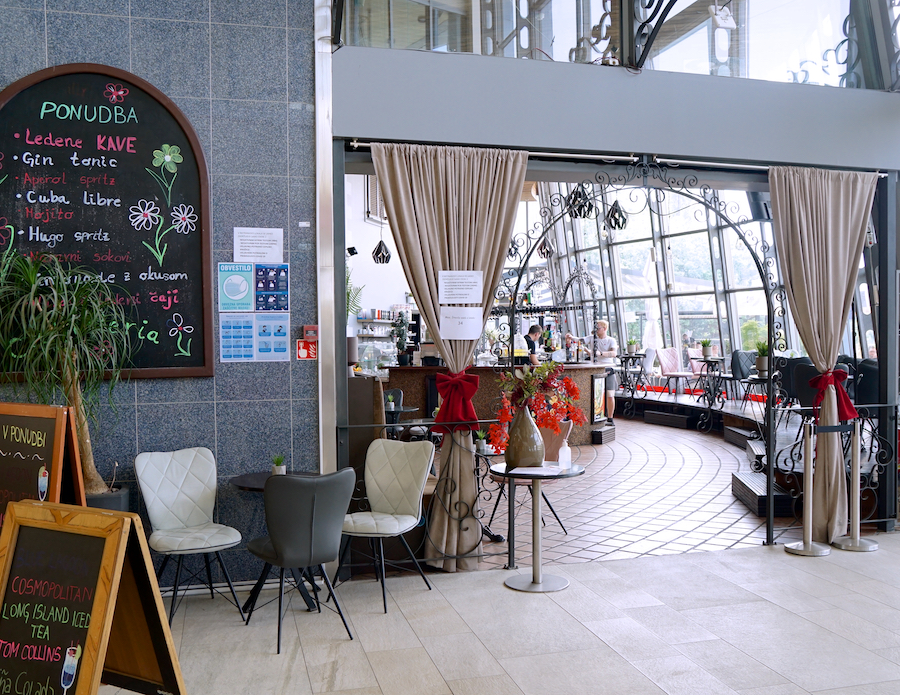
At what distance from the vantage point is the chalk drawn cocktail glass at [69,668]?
2021 millimetres

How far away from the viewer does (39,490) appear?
8.81ft

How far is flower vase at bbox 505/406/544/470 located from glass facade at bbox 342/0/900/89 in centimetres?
239

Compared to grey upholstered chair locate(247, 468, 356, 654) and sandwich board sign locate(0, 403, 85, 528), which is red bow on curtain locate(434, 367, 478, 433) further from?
sandwich board sign locate(0, 403, 85, 528)

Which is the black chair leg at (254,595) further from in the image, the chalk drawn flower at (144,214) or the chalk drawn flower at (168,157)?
the chalk drawn flower at (168,157)

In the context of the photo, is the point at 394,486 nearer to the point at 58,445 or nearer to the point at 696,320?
the point at 58,445

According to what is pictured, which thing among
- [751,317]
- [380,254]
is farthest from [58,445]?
[751,317]

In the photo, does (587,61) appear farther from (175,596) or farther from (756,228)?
(756,228)

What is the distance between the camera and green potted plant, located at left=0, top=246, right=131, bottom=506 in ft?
12.2

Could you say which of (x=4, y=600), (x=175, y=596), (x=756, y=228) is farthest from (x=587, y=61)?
(x=756, y=228)

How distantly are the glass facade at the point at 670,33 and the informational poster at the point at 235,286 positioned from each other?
1.63 meters

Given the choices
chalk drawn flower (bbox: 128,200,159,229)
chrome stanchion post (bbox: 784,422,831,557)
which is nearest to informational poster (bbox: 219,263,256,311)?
chalk drawn flower (bbox: 128,200,159,229)

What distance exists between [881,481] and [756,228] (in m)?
7.21

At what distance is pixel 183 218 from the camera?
4371 millimetres

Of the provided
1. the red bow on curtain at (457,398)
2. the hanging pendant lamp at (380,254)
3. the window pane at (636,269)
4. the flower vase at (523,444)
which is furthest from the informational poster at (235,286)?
the window pane at (636,269)
